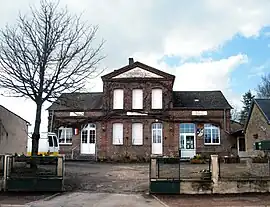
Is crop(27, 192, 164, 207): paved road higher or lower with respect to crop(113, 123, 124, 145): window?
lower

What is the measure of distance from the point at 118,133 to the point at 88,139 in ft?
9.46

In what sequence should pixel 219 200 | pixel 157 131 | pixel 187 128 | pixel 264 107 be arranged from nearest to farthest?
pixel 219 200
pixel 264 107
pixel 187 128
pixel 157 131

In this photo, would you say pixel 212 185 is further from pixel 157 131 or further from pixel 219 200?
pixel 157 131

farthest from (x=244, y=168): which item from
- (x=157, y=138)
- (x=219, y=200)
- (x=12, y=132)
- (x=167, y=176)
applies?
(x=157, y=138)

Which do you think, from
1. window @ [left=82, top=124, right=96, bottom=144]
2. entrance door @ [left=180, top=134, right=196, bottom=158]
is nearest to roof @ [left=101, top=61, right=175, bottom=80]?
window @ [left=82, top=124, right=96, bottom=144]

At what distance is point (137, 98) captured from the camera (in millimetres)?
34656

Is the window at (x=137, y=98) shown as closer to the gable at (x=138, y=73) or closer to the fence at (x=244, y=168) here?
the gable at (x=138, y=73)

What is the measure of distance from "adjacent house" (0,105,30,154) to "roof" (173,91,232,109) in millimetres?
15026

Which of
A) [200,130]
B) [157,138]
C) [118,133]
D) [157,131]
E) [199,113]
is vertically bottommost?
[157,138]

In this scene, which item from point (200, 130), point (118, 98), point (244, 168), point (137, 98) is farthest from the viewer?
Result: point (118, 98)

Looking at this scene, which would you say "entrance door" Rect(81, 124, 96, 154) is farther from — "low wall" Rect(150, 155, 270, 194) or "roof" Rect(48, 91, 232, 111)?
"low wall" Rect(150, 155, 270, 194)

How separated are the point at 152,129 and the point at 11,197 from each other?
20654 mm

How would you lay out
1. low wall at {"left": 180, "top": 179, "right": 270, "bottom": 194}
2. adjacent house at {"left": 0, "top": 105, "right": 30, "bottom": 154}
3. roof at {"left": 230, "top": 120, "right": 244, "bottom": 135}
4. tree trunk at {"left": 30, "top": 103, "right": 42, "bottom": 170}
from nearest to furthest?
low wall at {"left": 180, "top": 179, "right": 270, "bottom": 194} → tree trunk at {"left": 30, "top": 103, "right": 42, "bottom": 170} → adjacent house at {"left": 0, "top": 105, "right": 30, "bottom": 154} → roof at {"left": 230, "top": 120, "right": 244, "bottom": 135}

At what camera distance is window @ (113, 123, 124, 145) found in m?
34.0
